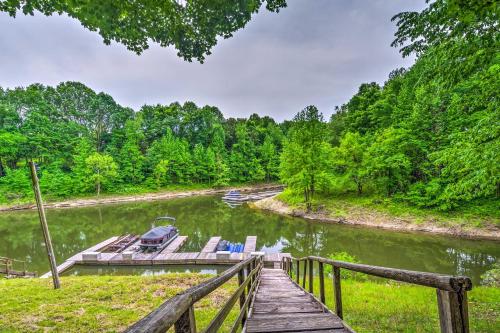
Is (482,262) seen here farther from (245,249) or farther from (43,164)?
(43,164)

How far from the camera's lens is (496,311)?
452 centimetres

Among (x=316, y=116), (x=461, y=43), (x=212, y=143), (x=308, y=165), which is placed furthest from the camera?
(x=212, y=143)

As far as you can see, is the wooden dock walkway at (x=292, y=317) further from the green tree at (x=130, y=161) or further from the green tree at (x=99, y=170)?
the green tree at (x=130, y=161)

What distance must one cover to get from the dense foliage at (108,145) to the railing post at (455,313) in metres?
40.7

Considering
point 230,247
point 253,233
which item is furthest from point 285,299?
point 253,233

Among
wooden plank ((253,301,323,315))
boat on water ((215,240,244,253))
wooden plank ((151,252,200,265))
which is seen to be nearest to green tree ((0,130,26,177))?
wooden plank ((151,252,200,265))

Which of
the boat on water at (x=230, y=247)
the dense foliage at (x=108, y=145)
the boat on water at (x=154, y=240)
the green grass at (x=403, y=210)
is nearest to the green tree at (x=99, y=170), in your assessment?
the dense foliage at (x=108, y=145)

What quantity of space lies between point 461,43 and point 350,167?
1942 cm

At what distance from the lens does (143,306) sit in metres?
5.70

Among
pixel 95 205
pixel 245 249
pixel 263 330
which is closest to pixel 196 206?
pixel 95 205

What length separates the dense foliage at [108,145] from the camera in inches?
1382

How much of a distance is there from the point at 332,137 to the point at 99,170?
116 feet

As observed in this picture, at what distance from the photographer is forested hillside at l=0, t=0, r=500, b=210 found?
4434mm

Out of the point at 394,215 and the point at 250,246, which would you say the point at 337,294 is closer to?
the point at 250,246
